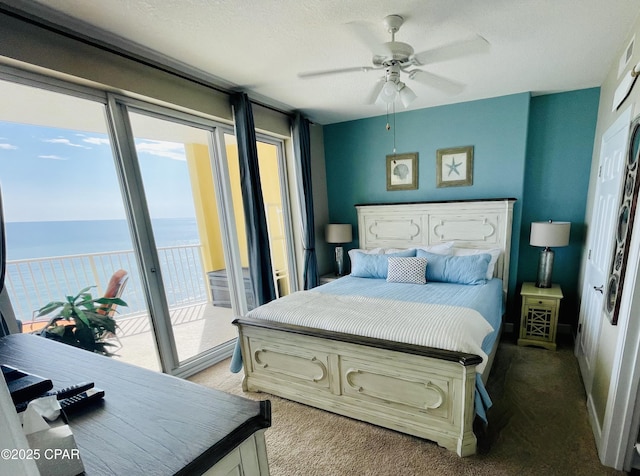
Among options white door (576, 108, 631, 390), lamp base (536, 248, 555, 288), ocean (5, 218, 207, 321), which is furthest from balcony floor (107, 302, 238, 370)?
lamp base (536, 248, 555, 288)

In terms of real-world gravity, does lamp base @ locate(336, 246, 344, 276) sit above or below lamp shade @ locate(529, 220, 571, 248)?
below

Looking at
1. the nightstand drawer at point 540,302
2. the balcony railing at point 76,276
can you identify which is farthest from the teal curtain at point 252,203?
the nightstand drawer at point 540,302

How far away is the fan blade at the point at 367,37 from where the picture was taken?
1472 mm

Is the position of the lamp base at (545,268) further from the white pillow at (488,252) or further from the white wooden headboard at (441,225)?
the white pillow at (488,252)

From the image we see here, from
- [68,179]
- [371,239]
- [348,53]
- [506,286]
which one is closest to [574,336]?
[506,286]

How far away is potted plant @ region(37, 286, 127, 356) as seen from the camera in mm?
1860

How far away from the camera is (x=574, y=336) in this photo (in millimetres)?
2988

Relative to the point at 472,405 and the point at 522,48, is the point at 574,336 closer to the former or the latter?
the point at 472,405

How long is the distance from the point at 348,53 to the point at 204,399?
2318 mm

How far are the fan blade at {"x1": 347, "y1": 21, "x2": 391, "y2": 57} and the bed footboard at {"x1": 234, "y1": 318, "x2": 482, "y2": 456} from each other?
1751 mm

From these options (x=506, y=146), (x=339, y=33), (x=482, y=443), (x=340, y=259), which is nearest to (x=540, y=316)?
(x=482, y=443)

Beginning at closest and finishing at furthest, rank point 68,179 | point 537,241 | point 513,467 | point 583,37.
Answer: point 513,467 < point 583,37 < point 68,179 < point 537,241

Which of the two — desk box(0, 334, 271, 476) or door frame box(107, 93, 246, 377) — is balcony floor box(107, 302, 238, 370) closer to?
door frame box(107, 93, 246, 377)

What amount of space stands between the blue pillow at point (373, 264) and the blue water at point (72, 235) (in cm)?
198
